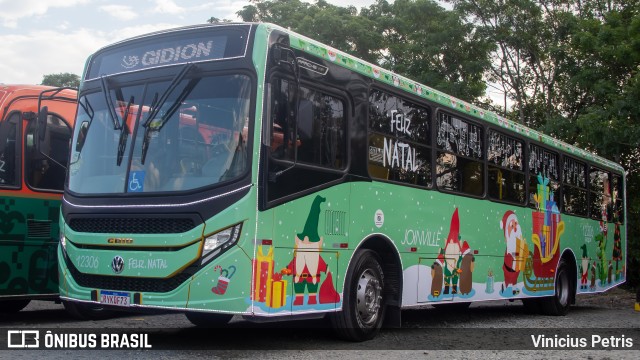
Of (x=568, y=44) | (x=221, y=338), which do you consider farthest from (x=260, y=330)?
(x=568, y=44)

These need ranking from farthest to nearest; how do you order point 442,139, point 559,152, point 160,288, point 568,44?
point 568,44, point 559,152, point 442,139, point 160,288

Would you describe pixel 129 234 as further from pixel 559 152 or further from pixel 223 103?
pixel 559 152

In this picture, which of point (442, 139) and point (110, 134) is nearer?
point (110, 134)

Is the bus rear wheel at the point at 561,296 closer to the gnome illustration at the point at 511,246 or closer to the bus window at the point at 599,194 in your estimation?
the bus window at the point at 599,194

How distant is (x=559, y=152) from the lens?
587 inches

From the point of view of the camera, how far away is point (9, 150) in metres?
9.59

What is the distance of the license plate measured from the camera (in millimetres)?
7074

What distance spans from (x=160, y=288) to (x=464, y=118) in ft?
19.2

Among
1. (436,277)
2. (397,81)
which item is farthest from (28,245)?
(436,277)

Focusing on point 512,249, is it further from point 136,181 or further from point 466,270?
point 136,181

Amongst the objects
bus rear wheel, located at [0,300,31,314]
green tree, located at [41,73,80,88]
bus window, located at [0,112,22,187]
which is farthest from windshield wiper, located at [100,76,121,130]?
green tree, located at [41,73,80,88]

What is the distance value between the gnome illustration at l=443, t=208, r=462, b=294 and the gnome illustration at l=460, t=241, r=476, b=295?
5.0 inches

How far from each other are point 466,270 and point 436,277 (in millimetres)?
993

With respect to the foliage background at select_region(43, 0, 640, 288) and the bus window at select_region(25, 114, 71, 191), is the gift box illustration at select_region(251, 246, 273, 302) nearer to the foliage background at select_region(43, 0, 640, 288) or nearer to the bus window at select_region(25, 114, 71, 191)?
Answer: the bus window at select_region(25, 114, 71, 191)
